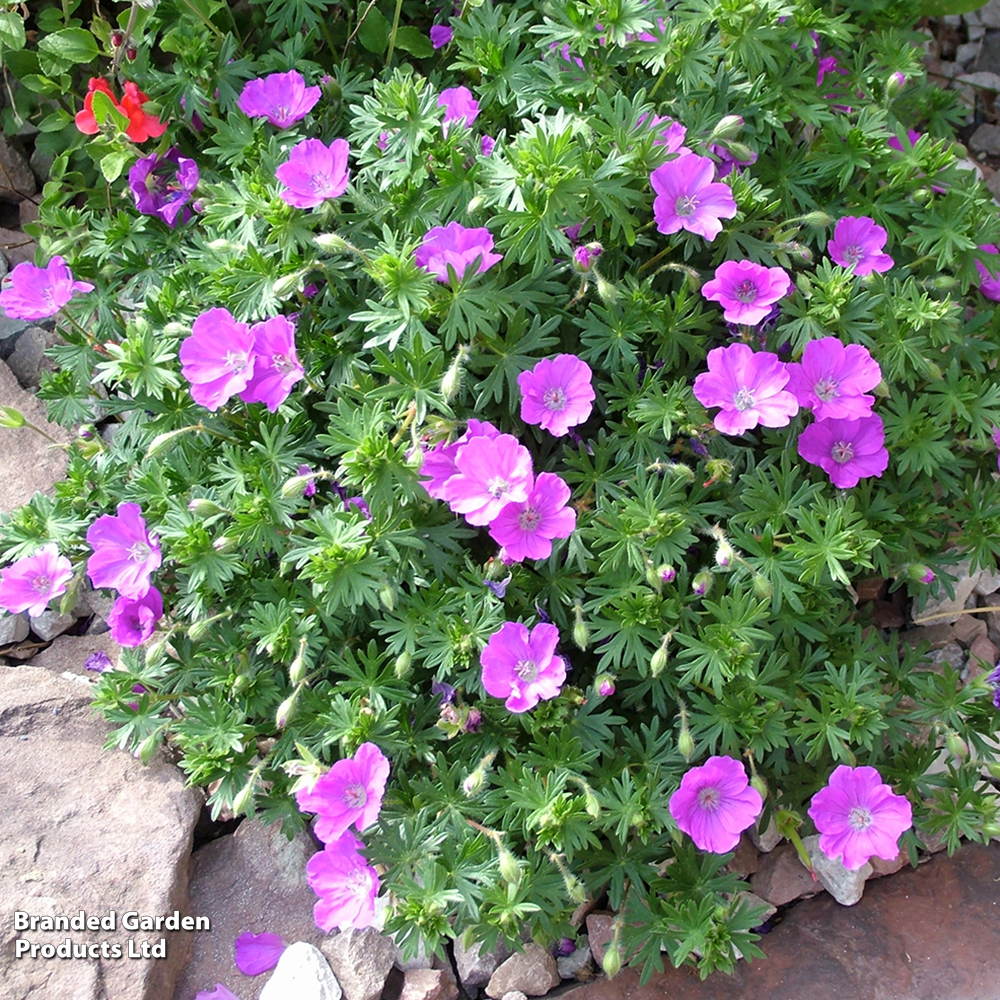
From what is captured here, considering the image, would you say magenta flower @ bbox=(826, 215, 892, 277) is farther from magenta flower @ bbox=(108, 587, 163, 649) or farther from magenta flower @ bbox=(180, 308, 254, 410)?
magenta flower @ bbox=(108, 587, 163, 649)

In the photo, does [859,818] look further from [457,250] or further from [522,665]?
[457,250]

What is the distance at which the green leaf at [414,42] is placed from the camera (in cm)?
315

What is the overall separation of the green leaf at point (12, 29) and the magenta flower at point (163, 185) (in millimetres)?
448

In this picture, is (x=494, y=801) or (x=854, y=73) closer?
(x=494, y=801)

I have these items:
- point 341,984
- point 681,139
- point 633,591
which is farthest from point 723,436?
point 341,984

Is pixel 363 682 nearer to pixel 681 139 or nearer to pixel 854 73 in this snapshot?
pixel 681 139

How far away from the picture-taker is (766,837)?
2754 mm

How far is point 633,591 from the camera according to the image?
2484 mm

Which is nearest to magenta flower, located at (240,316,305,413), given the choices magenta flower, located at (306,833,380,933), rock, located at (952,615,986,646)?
magenta flower, located at (306,833,380,933)

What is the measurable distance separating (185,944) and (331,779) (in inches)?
28.2

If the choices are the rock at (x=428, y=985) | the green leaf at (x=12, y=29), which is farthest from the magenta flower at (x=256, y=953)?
the green leaf at (x=12, y=29)

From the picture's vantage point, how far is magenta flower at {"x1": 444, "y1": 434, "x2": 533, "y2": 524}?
2305 mm

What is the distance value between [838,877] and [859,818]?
0.33 m

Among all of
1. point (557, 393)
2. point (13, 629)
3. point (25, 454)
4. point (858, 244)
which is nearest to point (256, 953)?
point (13, 629)
